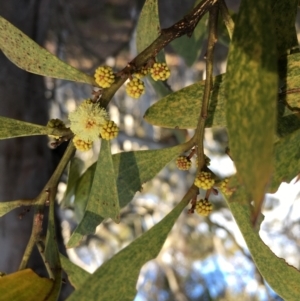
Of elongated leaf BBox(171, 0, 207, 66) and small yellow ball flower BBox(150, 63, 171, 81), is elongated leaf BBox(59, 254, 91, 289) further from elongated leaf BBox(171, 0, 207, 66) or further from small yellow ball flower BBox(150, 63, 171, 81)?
elongated leaf BBox(171, 0, 207, 66)

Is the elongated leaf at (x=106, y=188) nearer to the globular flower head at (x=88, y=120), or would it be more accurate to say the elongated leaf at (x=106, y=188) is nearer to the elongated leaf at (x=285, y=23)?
the globular flower head at (x=88, y=120)

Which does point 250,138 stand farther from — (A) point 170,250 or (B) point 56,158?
(A) point 170,250

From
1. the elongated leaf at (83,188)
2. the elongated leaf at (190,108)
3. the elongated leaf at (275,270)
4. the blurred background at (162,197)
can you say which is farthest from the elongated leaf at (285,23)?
the blurred background at (162,197)

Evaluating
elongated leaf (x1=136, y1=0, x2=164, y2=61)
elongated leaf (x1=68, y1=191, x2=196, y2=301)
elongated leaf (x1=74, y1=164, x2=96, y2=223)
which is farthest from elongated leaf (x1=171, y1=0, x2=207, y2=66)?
elongated leaf (x1=68, y1=191, x2=196, y2=301)

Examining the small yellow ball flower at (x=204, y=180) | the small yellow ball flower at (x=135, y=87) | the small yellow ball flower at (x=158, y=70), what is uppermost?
the small yellow ball flower at (x=158, y=70)

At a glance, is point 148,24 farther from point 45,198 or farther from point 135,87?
point 45,198

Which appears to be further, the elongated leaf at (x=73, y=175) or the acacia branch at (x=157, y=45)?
the elongated leaf at (x=73, y=175)
